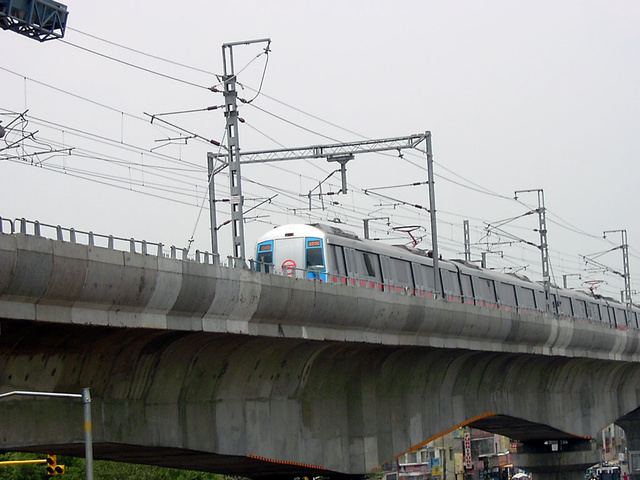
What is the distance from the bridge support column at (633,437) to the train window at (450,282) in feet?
109

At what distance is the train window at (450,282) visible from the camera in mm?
45319

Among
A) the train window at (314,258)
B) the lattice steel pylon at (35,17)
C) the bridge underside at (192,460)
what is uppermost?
the lattice steel pylon at (35,17)

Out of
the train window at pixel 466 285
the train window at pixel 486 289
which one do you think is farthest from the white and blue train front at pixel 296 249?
the train window at pixel 486 289

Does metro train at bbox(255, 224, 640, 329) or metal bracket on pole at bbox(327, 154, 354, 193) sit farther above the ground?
metal bracket on pole at bbox(327, 154, 354, 193)

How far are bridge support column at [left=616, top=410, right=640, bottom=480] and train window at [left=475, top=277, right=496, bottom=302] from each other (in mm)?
28076

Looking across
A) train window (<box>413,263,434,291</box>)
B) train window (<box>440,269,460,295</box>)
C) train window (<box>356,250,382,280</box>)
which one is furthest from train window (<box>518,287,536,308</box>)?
train window (<box>356,250,382,280</box>)

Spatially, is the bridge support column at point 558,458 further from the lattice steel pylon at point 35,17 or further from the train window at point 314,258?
the lattice steel pylon at point 35,17

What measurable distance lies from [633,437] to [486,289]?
31.9 metres

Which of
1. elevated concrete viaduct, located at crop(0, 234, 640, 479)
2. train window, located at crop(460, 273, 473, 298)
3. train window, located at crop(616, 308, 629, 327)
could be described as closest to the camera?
elevated concrete viaduct, located at crop(0, 234, 640, 479)

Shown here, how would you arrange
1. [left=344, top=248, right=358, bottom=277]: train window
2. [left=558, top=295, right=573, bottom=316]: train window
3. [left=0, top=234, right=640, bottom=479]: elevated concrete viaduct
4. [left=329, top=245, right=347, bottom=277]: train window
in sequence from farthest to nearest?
1. [left=558, top=295, right=573, bottom=316]: train window
2. [left=344, top=248, right=358, bottom=277]: train window
3. [left=329, top=245, right=347, bottom=277]: train window
4. [left=0, top=234, right=640, bottom=479]: elevated concrete viaduct

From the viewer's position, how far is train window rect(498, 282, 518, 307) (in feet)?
173

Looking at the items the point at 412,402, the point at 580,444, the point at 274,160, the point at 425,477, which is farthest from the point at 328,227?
the point at 425,477

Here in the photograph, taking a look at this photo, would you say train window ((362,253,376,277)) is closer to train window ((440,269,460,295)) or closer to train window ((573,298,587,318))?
train window ((440,269,460,295))

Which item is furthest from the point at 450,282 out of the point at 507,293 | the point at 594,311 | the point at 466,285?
the point at 594,311
